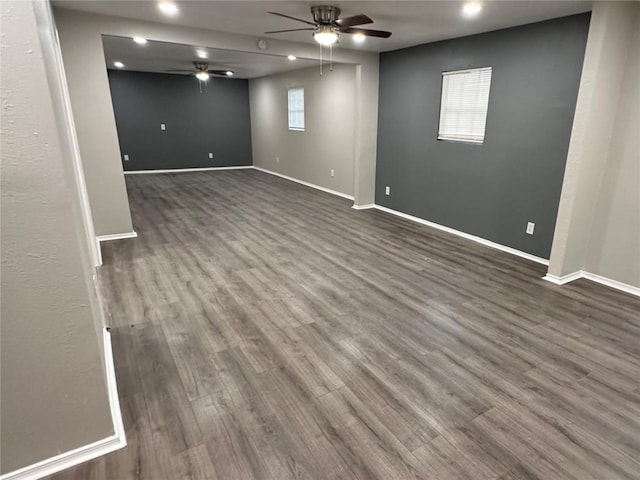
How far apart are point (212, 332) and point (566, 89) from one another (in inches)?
153

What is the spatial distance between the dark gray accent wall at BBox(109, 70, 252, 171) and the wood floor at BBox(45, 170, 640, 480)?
6.00 meters

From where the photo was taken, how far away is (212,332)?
2.66 metres

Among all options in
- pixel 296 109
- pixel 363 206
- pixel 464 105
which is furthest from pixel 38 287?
pixel 296 109

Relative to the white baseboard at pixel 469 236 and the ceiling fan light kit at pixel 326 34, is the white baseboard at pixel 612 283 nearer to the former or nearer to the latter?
the white baseboard at pixel 469 236

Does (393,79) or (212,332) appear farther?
(393,79)

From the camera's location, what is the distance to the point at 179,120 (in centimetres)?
959

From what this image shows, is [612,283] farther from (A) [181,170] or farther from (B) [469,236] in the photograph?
(A) [181,170]

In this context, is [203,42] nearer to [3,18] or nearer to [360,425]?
[3,18]

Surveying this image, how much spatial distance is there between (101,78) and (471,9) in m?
3.84

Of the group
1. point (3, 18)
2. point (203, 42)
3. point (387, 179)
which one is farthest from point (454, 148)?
→ point (3, 18)

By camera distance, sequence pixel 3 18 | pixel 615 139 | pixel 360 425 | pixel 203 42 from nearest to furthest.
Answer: pixel 3 18 < pixel 360 425 < pixel 615 139 < pixel 203 42

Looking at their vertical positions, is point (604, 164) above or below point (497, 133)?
A: below

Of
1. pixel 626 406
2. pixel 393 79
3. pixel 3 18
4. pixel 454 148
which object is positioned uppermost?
pixel 393 79

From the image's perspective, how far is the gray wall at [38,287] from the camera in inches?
49.1
